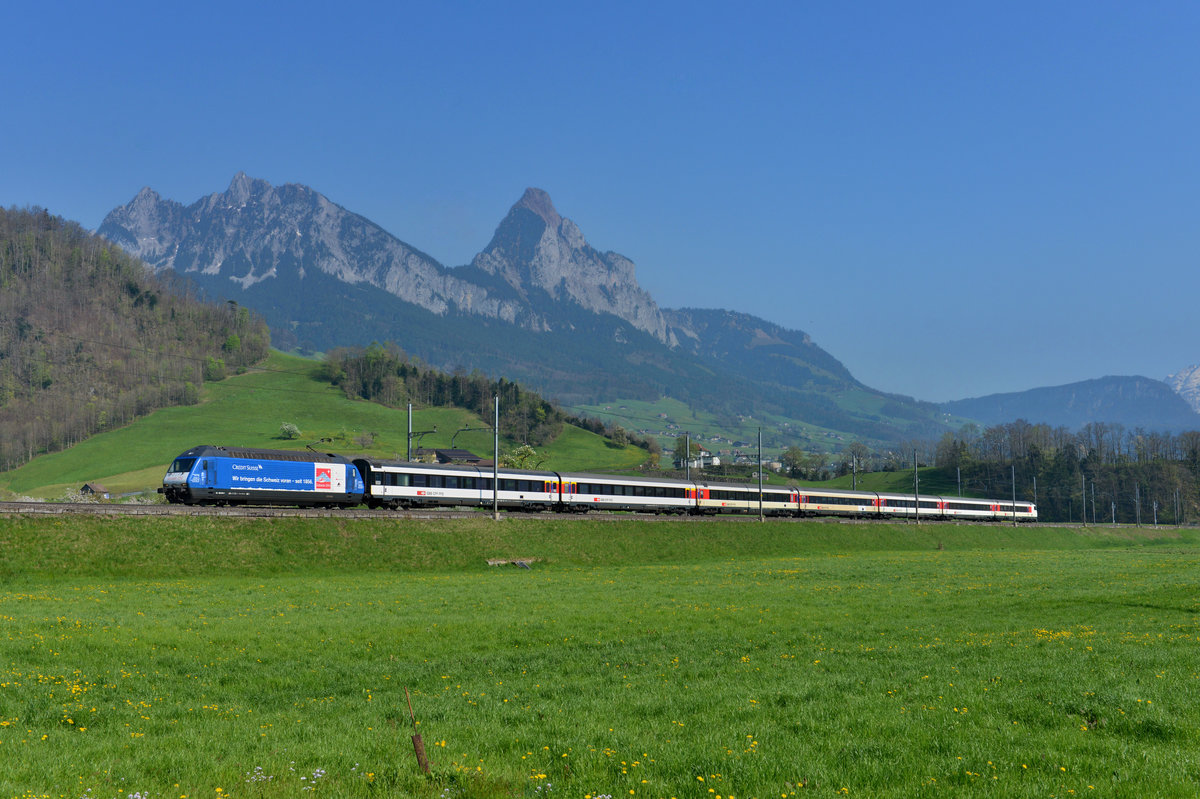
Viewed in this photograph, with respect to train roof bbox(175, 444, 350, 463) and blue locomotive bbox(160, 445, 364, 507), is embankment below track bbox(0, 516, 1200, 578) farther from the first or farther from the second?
train roof bbox(175, 444, 350, 463)

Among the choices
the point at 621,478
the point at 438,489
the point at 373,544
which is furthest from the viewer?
the point at 621,478

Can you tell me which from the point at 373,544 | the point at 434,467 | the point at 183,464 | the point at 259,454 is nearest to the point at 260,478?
the point at 259,454

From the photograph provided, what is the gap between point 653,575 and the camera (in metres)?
47.0

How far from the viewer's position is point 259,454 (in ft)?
195

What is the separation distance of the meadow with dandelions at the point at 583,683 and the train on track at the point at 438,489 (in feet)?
44.1

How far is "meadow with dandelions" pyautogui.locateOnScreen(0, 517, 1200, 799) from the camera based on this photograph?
10859 millimetres

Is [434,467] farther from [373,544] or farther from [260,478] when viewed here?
[373,544]

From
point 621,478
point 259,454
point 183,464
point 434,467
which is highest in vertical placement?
point 259,454

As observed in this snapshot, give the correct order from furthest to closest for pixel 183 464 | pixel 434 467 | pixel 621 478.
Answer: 1. pixel 621 478
2. pixel 434 467
3. pixel 183 464

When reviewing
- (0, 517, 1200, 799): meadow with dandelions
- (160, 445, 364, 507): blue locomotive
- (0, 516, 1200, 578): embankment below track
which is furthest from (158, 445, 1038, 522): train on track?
(0, 517, 1200, 799): meadow with dandelions

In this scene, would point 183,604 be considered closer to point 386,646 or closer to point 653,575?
point 386,646

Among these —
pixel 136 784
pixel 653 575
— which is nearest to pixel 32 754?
pixel 136 784

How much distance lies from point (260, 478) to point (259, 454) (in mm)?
1922

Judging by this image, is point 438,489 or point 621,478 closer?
point 438,489
